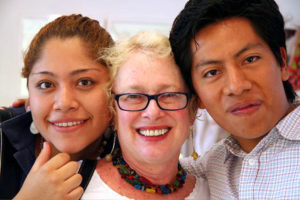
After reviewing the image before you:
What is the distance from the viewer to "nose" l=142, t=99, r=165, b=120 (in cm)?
123

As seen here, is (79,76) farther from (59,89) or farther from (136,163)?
(136,163)

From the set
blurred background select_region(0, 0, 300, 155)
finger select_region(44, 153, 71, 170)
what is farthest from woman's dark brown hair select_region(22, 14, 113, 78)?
blurred background select_region(0, 0, 300, 155)

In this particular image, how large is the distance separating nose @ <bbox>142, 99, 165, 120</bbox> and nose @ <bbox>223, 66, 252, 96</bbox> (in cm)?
30

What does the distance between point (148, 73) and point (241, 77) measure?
394 millimetres

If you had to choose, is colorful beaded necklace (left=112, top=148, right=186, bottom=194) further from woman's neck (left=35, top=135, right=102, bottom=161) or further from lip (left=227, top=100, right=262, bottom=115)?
lip (left=227, top=100, right=262, bottom=115)

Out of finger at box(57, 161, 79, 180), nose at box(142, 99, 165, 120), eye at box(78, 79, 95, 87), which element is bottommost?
finger at box(57, 161, 79, 180)

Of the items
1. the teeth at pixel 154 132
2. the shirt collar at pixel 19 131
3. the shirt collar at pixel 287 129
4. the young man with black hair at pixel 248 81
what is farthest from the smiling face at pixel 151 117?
the shirt collar at pixel 19 131

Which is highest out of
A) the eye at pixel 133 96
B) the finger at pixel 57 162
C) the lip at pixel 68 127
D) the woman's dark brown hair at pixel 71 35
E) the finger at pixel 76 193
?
the woman's dark brown hair at pixel 71 35

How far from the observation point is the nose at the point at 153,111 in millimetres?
1231

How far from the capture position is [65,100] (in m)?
1.33

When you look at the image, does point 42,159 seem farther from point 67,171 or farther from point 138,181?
point 138,181

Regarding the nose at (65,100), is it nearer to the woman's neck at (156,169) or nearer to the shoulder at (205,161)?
the woman's neck at (156,169)

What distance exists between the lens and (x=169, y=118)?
4.20 ft

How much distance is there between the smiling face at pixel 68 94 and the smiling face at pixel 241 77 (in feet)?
1.74
